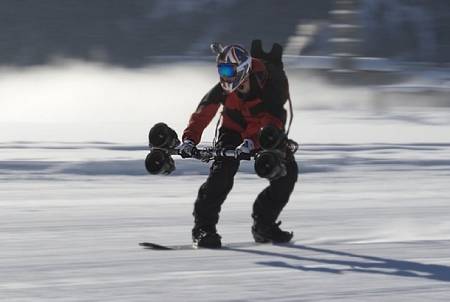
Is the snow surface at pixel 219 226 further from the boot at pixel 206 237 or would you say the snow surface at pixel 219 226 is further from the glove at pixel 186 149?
the glove at pixel 186 149

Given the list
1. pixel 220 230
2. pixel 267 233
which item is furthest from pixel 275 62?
pixel 220 230

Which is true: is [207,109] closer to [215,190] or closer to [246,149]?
[215,190]

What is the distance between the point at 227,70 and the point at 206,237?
1.20 metres

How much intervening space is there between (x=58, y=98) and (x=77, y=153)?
57.7ft

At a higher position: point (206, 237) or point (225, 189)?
point (225, 189)

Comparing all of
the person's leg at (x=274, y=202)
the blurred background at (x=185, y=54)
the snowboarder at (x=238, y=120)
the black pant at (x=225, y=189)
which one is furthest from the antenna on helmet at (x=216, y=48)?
the blurred background at (x=185, y=54)

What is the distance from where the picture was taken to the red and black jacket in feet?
23.7

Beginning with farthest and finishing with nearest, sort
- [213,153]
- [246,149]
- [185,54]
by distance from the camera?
[185,54]
[213,153]
[246,149]

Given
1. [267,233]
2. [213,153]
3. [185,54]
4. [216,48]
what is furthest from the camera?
[185,54]

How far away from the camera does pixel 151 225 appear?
356 inches

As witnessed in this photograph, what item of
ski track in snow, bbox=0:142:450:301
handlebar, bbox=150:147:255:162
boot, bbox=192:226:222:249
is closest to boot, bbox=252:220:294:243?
ski track in snow, bbox=0:142:450:301

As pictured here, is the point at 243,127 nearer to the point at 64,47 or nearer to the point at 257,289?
the point at 257,289

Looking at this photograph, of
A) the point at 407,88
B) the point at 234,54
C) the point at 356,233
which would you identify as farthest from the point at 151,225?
the point at 407,88

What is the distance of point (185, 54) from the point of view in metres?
69.1
